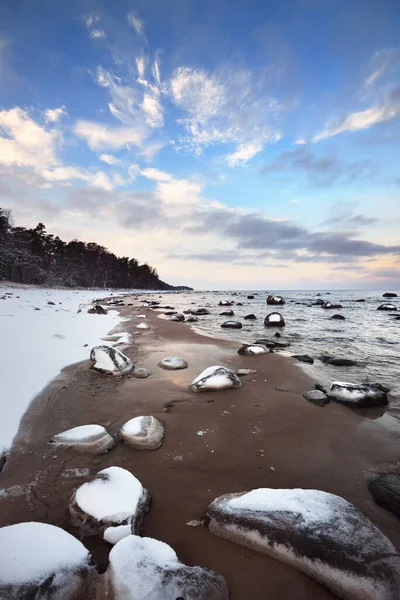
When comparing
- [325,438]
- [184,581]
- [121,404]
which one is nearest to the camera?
[184,581]

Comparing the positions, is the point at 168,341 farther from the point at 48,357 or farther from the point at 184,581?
the point at 184,581

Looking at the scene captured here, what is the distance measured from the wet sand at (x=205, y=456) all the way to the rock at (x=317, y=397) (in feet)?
0.63

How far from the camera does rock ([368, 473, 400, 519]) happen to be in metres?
2.38

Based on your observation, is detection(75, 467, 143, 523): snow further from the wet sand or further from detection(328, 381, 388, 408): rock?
detection(328, 381, 388, 408): rock

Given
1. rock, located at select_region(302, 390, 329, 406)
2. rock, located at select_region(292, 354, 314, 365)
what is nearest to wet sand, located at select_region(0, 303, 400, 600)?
rock, located at select_region(302, 390, 329, 406)

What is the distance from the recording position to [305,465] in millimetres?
2924

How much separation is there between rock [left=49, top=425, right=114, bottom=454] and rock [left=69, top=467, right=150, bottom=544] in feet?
2.40

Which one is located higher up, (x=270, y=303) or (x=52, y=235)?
(x=52, y=235)

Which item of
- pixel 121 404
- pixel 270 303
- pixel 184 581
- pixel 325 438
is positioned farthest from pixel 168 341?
pixel 270 303

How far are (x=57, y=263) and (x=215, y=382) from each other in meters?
72.3

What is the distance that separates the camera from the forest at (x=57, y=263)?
1697 inches

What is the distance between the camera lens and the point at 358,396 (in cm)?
448

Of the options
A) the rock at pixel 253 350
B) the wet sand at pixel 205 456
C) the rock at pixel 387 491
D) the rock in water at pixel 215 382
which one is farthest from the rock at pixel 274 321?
the rock at pixel 387 491

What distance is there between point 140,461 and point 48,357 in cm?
386
